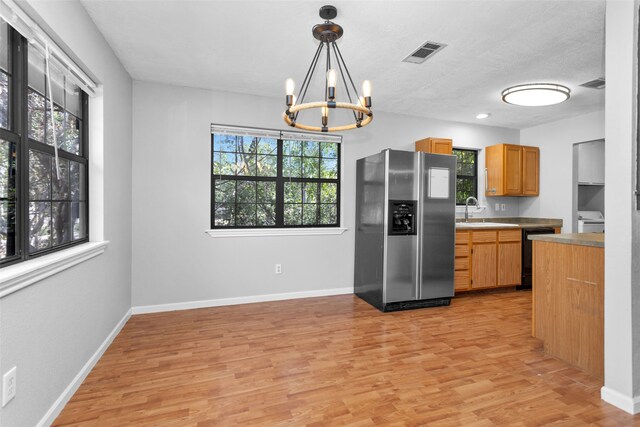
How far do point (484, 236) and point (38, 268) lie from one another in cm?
450

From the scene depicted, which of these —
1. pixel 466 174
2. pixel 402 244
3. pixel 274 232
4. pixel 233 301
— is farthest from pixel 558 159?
pixel 233 301

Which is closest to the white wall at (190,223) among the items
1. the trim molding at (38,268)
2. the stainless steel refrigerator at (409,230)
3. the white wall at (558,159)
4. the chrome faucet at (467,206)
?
the stainless steel refrigerator at (409,230)

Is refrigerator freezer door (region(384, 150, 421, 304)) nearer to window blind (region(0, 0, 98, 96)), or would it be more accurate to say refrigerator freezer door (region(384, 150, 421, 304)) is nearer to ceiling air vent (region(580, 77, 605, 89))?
ceiling air vent (region(580, 77, 605, 89))

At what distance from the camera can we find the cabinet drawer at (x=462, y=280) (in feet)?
13.6

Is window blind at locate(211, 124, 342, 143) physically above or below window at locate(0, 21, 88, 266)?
above

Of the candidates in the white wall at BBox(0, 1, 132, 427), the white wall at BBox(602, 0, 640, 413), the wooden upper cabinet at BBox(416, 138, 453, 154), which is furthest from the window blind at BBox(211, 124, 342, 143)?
the white wall at BBox(602, 0, 640, 413)

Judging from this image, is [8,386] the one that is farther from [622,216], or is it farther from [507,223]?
[507,223]

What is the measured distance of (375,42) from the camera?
255cm

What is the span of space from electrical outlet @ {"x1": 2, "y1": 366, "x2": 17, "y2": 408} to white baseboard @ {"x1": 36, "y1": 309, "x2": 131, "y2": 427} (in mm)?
328

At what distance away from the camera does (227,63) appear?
297cm

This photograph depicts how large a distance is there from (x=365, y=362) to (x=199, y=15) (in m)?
2.76

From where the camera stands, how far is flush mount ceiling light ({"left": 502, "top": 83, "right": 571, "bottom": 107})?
3.30 meters

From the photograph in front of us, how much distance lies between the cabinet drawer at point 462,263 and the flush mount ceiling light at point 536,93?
198 centimetres

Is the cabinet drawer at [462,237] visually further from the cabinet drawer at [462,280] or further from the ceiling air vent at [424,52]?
the ceiling air vent at [424,52]
